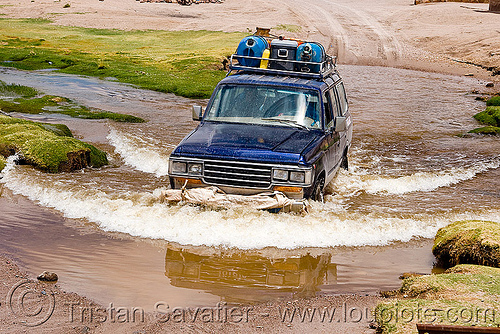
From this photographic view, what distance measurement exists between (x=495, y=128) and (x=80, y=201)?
13.8 metres

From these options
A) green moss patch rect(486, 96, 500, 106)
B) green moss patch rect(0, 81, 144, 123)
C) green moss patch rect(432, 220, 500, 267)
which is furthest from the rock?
green moss patch rect(486, 96, 500, 106)

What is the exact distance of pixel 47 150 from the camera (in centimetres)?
1227

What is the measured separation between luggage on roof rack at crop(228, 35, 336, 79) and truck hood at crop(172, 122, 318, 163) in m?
1.68

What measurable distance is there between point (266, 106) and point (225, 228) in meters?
2.31

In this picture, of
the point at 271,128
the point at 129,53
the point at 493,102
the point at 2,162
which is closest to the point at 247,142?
the point at 271,128

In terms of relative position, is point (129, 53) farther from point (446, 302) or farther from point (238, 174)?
point (446, 302)

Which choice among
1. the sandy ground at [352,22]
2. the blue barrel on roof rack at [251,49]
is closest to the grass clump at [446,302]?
the blue barrel on roof rack at [251,49]

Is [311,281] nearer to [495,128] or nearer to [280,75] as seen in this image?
[280,75]

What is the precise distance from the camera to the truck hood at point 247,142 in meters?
8.51

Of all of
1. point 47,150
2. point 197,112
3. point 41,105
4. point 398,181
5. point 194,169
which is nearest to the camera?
point 194,169

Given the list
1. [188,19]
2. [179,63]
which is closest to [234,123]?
[179,63]

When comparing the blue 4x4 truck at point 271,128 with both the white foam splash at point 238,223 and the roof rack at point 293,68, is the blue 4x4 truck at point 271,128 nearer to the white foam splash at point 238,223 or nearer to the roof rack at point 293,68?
the roof rack at point 293,68

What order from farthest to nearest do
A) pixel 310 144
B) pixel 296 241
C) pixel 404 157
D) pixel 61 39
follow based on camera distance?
pixel 61 39 → pixel 404 157 → pixel 310 144 → pixel 296 241

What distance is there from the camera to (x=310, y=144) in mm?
8992
